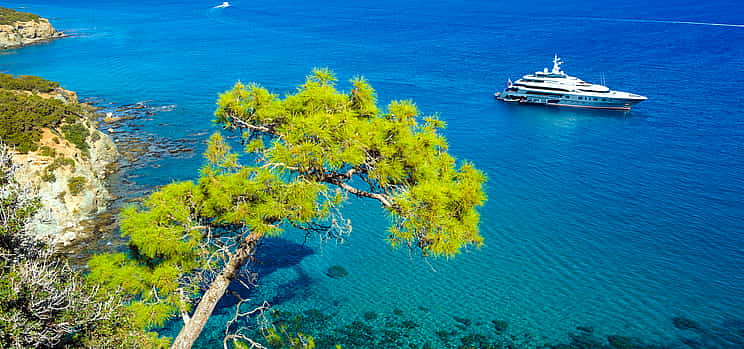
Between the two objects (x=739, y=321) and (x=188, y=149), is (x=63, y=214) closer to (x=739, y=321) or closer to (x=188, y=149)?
(x=188, y=149)

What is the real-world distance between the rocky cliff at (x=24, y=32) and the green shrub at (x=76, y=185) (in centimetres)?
8034

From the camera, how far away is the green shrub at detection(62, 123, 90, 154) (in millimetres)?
36188

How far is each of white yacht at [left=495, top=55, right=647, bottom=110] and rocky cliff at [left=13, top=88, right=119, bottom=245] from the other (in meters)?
47.9

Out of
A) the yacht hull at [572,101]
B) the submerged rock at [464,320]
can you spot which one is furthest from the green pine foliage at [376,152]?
the yacht hull at [572,101]

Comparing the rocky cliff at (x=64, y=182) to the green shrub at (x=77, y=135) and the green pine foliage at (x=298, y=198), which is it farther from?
the green pine foliage at (x=298, y=198)

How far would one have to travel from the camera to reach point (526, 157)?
45875mm

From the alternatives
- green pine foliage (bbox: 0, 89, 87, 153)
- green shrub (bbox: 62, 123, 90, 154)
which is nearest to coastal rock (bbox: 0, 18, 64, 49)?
green pine foliage (bbox: 0, 89, 87, 153)

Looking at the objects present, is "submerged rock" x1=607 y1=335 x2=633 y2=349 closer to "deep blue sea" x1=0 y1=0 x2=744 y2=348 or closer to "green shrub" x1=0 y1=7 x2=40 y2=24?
"deep blue sea" x1=0 y1=0 x2=744 y2=348

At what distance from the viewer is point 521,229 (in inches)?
1288

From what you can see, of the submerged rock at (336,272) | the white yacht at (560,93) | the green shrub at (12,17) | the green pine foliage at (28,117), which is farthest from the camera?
the green shrub at (12,17)

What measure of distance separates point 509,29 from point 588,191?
8282 centimetres

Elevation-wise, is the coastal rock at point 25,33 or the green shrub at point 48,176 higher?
the coastal rock at point 25,33

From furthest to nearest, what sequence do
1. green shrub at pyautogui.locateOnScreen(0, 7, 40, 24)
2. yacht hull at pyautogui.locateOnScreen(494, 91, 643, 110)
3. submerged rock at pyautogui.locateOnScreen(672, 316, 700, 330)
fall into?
1. green shrub at pyautogui.locateOnScreen(0, 7, 40, 24)
2. yacht hull at pyautogui.locateOnScreen(494, 91, 643, 110)
3. submerged rock at pyautogui.locateOnScreen(672, 316, 700, 330)

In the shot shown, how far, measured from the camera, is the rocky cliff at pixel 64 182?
29.4 meters
